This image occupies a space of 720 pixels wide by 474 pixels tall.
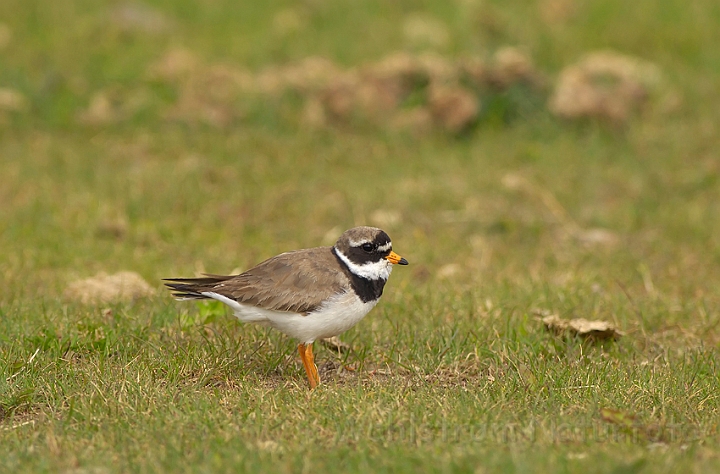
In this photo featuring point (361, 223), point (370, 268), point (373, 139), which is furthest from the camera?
point (373, 139)

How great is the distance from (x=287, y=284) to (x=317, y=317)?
32cm

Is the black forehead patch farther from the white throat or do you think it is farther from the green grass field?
the green grass field

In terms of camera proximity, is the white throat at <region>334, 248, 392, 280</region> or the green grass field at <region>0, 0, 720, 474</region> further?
the white throat at <region>334, 248, 392, 280</region>

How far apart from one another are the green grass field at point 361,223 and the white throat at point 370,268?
A: 0.57 meters

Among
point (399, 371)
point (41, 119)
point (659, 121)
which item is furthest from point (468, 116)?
point (399, 371)

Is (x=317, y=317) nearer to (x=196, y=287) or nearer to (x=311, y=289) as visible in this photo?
(x=311, y=289)

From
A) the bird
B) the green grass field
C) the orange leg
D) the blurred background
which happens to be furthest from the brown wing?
the blurred background

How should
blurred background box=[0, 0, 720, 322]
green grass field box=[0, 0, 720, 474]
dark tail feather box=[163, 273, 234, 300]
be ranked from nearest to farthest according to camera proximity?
green grass field box=[0, 0, 720, 474] → dark tail feather box=[163, 273, 234, 300] → blurred background box=[0, 0, 720, 322]

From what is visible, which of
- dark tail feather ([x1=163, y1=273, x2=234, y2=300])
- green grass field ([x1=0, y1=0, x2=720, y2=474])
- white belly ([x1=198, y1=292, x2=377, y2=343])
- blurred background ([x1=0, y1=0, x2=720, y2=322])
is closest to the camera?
green grass field ([x1=0, y1=0, x2=720, y2=474])

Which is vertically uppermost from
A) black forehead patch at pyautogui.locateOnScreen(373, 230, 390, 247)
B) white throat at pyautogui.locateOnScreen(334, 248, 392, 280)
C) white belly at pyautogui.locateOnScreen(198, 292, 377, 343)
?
black forehead patch at pyautogui.locateOnScreen(373, 230, 390, 247)

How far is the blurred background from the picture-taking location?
29.7ft

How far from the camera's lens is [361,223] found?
31.9ft

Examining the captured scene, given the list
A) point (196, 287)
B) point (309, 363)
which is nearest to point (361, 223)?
point (196, 287)

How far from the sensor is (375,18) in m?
15.1
